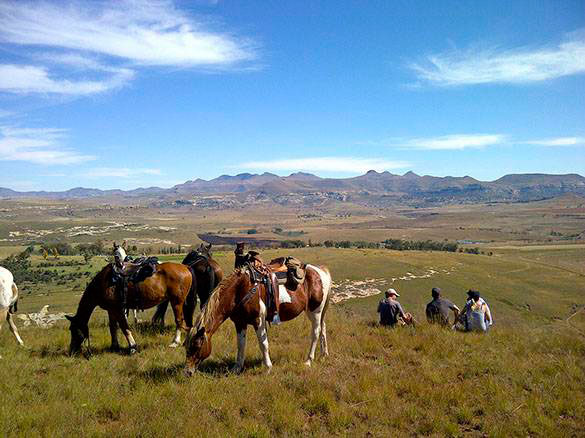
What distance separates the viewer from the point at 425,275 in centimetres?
8944

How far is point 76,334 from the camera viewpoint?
9070 millimetres

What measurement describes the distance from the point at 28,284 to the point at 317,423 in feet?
312

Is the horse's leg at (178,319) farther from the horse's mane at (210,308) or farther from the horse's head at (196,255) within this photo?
the horse's mane at (210,308)

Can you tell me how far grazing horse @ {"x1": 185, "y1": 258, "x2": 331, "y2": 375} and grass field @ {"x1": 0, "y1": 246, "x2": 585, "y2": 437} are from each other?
483 millimetres

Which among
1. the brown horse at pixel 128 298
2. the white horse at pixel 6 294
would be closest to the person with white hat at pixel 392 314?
the brown horse at pixel 128 298

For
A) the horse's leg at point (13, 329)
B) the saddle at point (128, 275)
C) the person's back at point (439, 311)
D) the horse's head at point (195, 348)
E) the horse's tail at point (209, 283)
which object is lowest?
the person's back at point (439, 311)

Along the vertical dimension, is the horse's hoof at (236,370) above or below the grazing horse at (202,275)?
below

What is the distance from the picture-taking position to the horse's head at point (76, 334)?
9.02 metres

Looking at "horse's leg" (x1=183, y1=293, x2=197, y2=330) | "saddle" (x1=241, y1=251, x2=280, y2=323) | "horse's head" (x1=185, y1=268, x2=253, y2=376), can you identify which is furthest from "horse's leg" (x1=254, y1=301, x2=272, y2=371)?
"horse's leg" (x1=183, y1=293, x2=197, y2=330)

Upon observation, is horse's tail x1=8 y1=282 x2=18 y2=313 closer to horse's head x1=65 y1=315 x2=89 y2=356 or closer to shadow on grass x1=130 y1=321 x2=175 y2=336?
horse's head x1=65 y1=315 x2=89 y2=356

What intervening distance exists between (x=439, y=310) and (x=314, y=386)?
665 centimetres

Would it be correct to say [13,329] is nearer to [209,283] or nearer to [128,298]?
[128,298]

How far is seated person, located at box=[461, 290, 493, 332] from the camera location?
11344 millimetres

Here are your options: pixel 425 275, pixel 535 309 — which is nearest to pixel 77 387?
pixel 535 309
